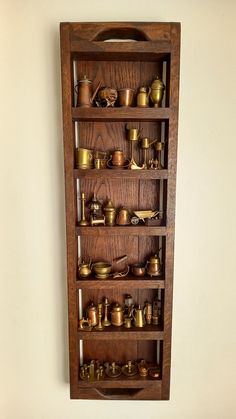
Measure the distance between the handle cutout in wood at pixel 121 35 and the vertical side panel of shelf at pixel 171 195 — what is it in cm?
11

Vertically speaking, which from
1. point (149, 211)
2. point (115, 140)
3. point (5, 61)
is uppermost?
point (5, 61)

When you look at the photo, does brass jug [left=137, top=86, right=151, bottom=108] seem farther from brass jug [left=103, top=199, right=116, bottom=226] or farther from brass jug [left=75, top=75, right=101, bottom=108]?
brass jug [left=103, top=199, right=116, bottom=226]

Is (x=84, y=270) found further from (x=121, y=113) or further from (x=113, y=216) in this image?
(x=121, y=113)

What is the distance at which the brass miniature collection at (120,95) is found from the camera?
100 centimetres

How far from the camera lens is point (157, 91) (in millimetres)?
993

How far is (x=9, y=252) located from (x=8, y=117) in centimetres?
53

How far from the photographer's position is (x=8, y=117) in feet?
3.53

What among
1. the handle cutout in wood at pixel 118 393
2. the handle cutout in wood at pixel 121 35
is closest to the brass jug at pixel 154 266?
the handle cutout in wood at pixel 118 393

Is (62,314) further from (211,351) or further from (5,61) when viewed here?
(5,61)

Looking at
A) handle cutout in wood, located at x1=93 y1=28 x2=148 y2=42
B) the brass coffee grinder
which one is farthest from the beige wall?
the brass coffee grinder

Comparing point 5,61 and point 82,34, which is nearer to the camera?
point 82,34

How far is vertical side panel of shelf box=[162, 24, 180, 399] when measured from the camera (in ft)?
3.11

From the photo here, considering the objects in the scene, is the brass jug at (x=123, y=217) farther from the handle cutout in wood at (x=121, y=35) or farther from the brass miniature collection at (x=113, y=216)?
the handle cutout in wood at (x=121, y=35)

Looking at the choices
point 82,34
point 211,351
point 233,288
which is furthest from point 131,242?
point 82,34
